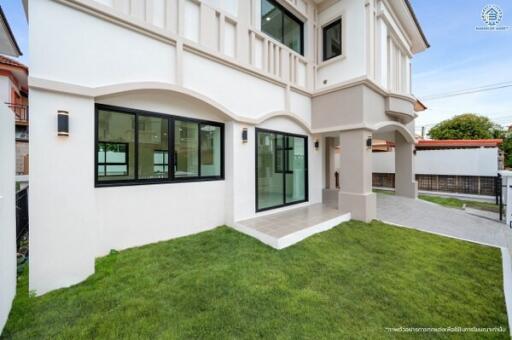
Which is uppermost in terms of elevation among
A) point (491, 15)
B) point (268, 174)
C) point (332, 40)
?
point (491, 15)

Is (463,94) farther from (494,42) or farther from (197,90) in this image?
(197,90)

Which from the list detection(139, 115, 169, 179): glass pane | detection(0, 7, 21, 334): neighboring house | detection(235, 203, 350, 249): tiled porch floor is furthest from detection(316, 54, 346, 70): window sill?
detection(0, 7, 21, 334): neighboring house

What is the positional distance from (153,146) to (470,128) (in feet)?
101

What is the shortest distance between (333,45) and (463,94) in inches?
831

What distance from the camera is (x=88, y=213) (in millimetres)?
3346

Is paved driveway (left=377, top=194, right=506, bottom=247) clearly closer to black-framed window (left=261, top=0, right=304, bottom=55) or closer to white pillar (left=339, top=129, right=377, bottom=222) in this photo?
white pillar (left=339, top=129, right=377, bottom=222)

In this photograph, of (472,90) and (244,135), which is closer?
(244,135)

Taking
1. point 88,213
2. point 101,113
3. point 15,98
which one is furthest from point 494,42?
point 15,98

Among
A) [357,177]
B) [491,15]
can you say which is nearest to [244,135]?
[357,177]

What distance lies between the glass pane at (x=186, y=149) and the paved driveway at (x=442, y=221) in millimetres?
5871

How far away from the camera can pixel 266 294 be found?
2977 mm

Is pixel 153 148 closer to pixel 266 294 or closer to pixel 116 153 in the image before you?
pixel 116 153

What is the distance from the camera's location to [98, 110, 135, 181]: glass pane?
12.6ft

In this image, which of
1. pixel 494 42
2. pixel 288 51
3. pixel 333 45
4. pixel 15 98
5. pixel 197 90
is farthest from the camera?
pixel 15 98
